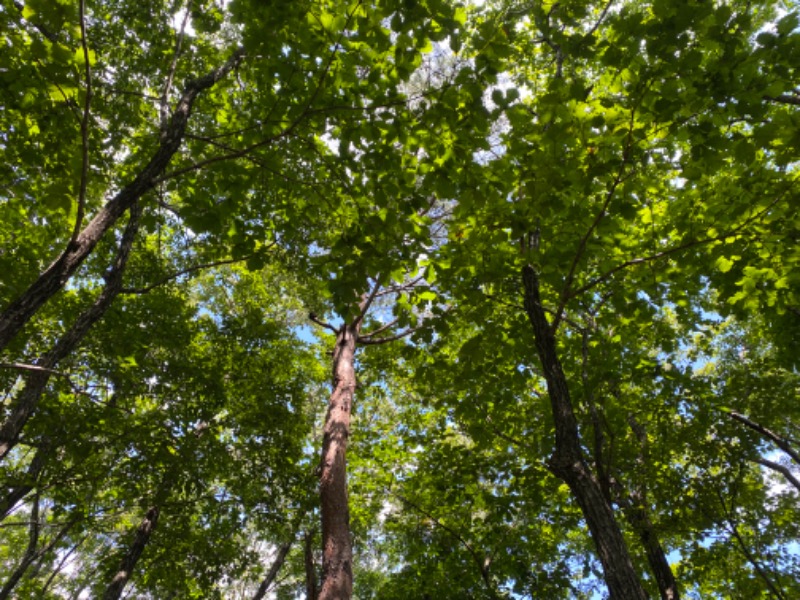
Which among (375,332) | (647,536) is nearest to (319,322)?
(375,332)

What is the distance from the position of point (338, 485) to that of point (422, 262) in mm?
3120

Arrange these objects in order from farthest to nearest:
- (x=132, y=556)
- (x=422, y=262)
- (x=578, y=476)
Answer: (x=132, y=556) < (x=422, y=262) < (x=578, y=476)

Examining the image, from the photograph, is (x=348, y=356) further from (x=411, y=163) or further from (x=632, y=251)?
(x=632, y=251)

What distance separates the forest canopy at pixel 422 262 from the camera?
3.12m

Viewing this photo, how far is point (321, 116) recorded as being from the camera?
3930 mm

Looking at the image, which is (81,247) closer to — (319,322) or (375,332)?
(319,322)

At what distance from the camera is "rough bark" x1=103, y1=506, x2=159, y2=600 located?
29.2ft

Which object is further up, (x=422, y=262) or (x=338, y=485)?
(x=422, y=262)

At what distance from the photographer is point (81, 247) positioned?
8.91 ft

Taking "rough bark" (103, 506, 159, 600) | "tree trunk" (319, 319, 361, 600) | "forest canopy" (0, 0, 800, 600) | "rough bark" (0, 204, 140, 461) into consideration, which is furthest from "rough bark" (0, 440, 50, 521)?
"tree trunk" (319, 319, 361, 600)

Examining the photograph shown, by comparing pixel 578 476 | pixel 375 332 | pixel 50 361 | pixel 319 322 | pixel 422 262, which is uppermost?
pixel 375 332

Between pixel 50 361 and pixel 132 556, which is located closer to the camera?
pixel 50 361

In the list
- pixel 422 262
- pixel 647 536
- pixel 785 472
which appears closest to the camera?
pixel 422 262

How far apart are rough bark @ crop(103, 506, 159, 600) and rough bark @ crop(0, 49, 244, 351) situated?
26.0ft
